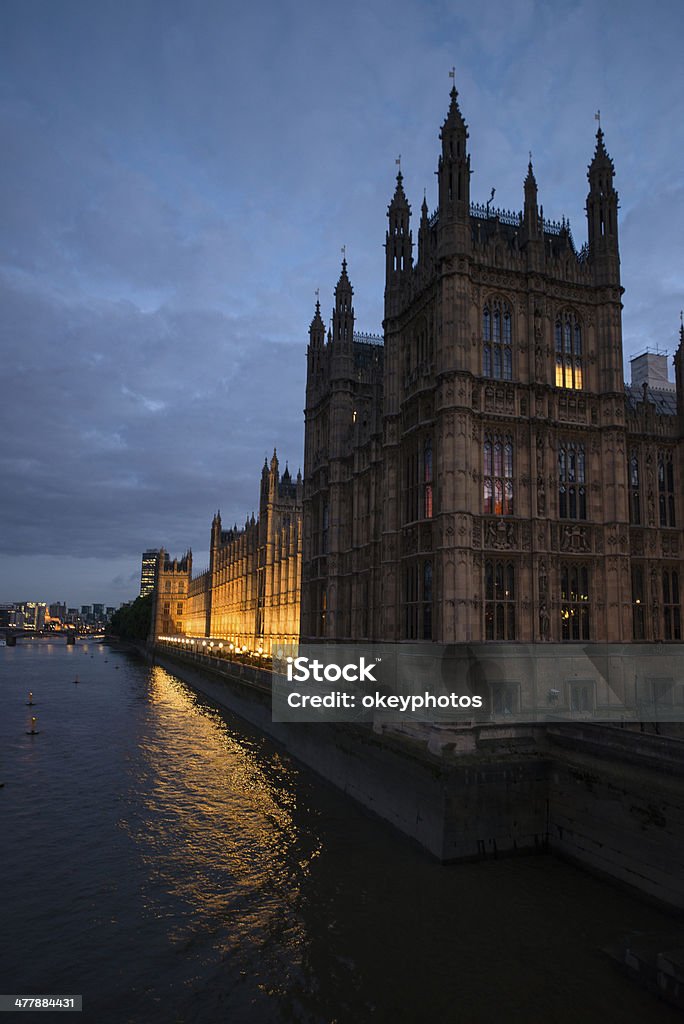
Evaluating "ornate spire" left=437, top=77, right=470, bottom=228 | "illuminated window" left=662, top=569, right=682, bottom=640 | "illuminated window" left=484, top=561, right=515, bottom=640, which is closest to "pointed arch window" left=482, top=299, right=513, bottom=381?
"ornate spire" left=437, top=77, right=470, bottom=228

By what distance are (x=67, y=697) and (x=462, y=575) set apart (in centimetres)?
6572

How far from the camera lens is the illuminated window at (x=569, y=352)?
34.9 meters

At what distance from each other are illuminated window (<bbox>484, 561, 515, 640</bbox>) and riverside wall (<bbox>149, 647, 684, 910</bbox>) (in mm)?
5431

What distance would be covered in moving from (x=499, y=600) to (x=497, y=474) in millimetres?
6046

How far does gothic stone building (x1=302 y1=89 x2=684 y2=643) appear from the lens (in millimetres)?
32062

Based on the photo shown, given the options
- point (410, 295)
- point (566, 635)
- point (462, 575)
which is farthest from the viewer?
point (410, 295)

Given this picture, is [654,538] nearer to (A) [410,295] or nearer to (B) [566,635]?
(B) [566,635]

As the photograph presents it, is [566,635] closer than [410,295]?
Yes

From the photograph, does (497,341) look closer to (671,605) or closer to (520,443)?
(520,443)

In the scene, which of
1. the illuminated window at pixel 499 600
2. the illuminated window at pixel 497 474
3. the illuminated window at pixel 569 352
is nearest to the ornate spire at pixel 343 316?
the illuminated window at pixel 569 352

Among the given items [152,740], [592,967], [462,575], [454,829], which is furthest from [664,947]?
[152,740]

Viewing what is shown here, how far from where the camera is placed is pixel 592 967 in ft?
58.1

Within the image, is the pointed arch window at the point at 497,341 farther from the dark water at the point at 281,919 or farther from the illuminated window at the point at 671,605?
the dark water at the point at 281,919

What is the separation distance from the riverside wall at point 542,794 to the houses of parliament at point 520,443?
5410 millimetres
